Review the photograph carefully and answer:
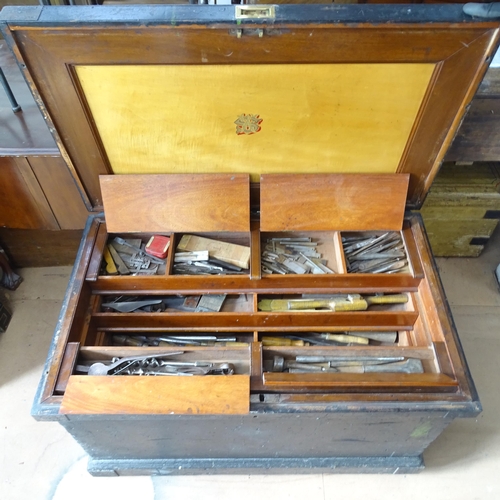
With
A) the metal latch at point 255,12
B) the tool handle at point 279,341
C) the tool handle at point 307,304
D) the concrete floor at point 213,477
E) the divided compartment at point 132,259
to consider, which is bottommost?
the concrete floor at point 213,477

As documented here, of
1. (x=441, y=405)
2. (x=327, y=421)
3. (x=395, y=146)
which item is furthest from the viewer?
(x=395, y=146)

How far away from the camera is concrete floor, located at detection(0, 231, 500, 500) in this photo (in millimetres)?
1824

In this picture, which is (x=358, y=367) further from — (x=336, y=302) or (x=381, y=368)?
(x=336, y=302)

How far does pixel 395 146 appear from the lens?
161cm

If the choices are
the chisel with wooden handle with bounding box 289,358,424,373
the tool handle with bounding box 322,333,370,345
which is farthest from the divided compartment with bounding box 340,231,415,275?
the chisel with wooden handle with bounding box 289,358,424,373

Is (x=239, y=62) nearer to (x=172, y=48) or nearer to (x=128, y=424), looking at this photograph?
(x=172, y=48)

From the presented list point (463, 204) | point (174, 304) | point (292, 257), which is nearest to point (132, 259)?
point (174, 304)

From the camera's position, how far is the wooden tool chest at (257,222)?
1280mm

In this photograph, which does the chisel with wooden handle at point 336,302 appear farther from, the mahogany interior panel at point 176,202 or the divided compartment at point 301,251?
the mahogany interior panel at point 176,202

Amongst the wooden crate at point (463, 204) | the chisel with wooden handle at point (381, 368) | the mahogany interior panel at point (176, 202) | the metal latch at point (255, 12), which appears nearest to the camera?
the metal latch at point (255, 12)

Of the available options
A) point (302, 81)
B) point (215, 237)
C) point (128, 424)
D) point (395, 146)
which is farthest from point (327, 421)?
point (302, 81)

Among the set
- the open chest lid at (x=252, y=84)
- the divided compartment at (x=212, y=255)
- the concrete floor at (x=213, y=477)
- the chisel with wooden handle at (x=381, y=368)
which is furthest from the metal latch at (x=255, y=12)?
the concrete floor at (x=213, y=477)

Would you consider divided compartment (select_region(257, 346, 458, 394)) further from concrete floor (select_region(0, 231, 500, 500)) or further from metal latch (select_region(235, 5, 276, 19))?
metal latch (select_region(235, 5, 276, 19))

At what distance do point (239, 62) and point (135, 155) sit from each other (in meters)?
0.52
